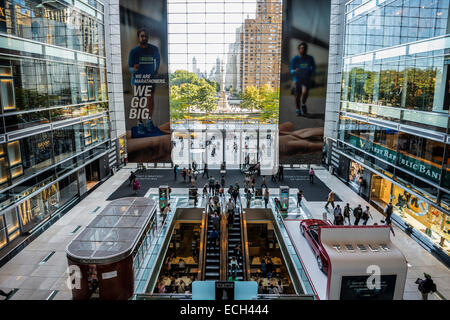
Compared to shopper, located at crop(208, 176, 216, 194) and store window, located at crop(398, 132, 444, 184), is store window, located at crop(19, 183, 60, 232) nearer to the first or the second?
shopper, located at crop(208, 176, 216, 194)

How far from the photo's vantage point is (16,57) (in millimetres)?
12664

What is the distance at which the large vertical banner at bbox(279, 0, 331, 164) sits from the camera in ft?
67.6

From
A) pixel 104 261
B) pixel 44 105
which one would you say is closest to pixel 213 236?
pixel 104 261

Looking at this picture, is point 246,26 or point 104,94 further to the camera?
point 246,26

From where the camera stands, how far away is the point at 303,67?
21.1 meters

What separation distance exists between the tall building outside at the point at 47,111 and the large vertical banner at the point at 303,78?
11.9 meters

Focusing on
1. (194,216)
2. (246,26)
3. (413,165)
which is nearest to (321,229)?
(413,165)

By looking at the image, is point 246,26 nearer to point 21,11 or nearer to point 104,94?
point 104,94

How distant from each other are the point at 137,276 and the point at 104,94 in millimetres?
15407

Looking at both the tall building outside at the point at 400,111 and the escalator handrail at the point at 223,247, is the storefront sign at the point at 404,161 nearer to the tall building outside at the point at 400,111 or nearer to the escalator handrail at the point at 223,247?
the tall building outside at the point at 400,111

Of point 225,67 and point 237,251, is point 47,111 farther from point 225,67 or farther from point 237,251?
point 225,67

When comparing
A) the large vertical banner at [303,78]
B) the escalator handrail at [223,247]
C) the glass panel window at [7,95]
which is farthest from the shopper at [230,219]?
the glass panel window at [7,95]

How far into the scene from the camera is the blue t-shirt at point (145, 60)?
67.8 feet
